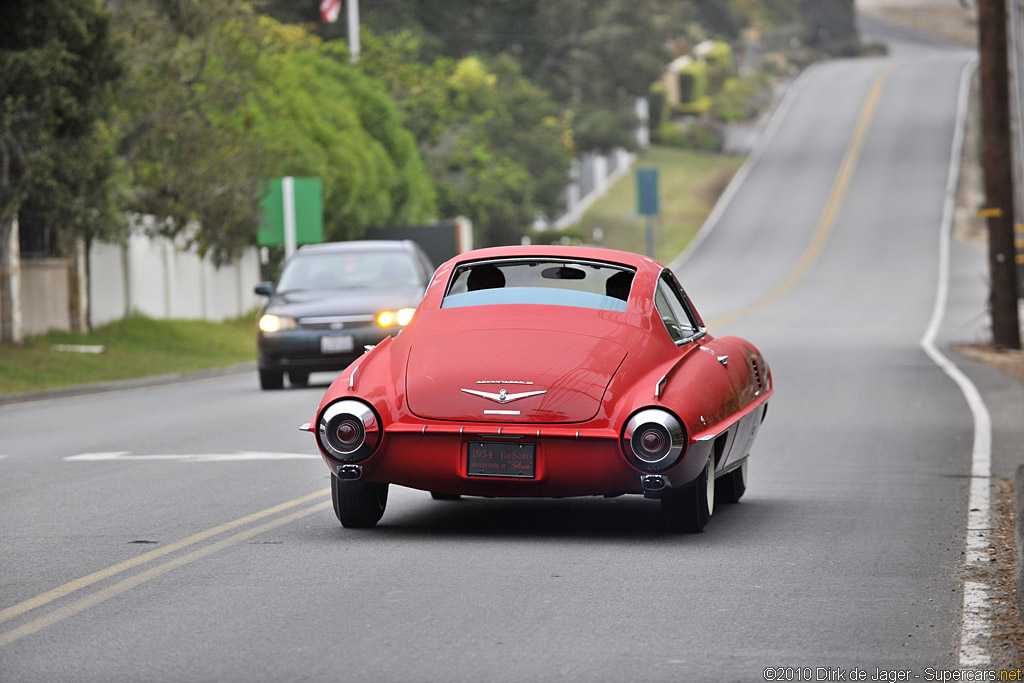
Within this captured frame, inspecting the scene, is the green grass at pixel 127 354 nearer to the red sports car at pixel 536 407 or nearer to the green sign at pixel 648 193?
the red sports car at pixel 536 407

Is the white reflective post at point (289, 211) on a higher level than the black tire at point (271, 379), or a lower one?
higher

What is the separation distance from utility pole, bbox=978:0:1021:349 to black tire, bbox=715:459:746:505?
16567mm

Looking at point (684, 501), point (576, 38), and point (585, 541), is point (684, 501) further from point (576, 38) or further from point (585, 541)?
point (576, 38)

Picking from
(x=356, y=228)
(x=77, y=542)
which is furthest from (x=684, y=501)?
(x=356, y=228)

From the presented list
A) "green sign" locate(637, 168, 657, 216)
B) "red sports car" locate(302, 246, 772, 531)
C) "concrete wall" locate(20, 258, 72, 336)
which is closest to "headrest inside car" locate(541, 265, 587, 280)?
"red sports car" locate(302, 246, 772, 531)

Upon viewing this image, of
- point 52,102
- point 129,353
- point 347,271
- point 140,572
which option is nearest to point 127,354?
point 129,353

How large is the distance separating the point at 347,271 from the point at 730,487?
38.2 feet

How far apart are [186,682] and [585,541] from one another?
3486mm

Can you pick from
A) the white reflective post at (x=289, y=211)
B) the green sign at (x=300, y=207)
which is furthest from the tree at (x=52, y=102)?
the green sign at (x=300, y=207)

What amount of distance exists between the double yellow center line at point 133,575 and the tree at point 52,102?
16.6 meters

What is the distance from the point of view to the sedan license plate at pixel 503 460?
8.53m

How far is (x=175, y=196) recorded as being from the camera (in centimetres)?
3216

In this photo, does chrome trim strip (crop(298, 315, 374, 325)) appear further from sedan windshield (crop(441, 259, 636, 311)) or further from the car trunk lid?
the car trunk lid

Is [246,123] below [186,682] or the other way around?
the other way around
